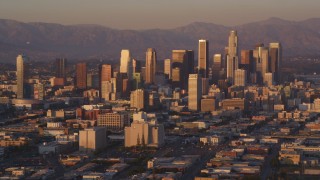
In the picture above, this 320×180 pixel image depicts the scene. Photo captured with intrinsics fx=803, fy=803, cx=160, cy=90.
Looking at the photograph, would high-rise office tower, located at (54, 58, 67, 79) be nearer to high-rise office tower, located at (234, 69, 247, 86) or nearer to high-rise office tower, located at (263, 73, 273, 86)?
high-rise office tower, located at (234, 69, 247, 86)

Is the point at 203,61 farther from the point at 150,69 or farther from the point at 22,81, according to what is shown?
the point at 22,81

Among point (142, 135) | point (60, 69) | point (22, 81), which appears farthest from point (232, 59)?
point (142, 135)

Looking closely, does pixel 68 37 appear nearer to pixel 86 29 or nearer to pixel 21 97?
pixel 86 29

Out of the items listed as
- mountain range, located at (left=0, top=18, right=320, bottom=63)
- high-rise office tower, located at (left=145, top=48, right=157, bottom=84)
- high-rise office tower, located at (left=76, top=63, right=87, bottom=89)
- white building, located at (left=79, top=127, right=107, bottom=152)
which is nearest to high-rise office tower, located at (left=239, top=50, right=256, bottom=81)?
high-rise office tower, located at (left=145, top=48, right=157, bottom=84)

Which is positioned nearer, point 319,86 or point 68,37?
point 319,86

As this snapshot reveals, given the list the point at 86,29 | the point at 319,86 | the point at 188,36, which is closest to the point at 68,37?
the point at 86,29
